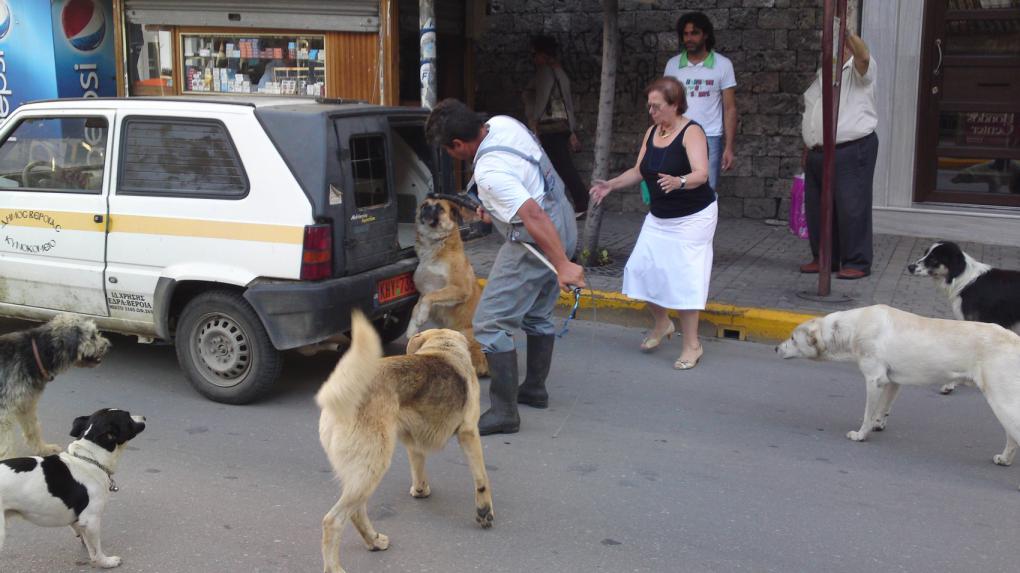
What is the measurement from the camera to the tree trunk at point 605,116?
339 inches

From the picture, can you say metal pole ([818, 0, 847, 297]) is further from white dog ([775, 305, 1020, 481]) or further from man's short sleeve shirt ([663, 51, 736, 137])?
white dog ([775, 305, 1020, 481])

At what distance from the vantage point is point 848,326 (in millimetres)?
5242

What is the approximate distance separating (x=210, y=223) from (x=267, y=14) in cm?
556

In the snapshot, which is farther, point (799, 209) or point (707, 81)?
point (799, 209)

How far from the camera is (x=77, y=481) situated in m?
3.67

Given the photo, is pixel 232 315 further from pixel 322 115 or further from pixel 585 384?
pixel 585 384

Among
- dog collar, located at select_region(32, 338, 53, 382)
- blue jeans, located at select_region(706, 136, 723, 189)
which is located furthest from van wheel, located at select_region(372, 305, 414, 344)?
blue jeans, located at select_region(706, 136, 723, 189)

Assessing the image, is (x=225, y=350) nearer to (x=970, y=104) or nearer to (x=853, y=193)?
(x=853, y=193)

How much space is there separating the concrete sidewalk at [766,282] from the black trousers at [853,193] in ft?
0.86

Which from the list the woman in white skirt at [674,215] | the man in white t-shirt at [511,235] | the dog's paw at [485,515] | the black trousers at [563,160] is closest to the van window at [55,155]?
the man in white t-shirt at [511,235]

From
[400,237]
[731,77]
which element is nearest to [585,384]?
Result: [400,237]

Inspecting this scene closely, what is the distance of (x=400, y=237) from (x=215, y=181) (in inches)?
51.6

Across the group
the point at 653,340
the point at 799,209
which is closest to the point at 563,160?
the point at 799,209

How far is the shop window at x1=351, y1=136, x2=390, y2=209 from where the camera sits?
5.64 m
